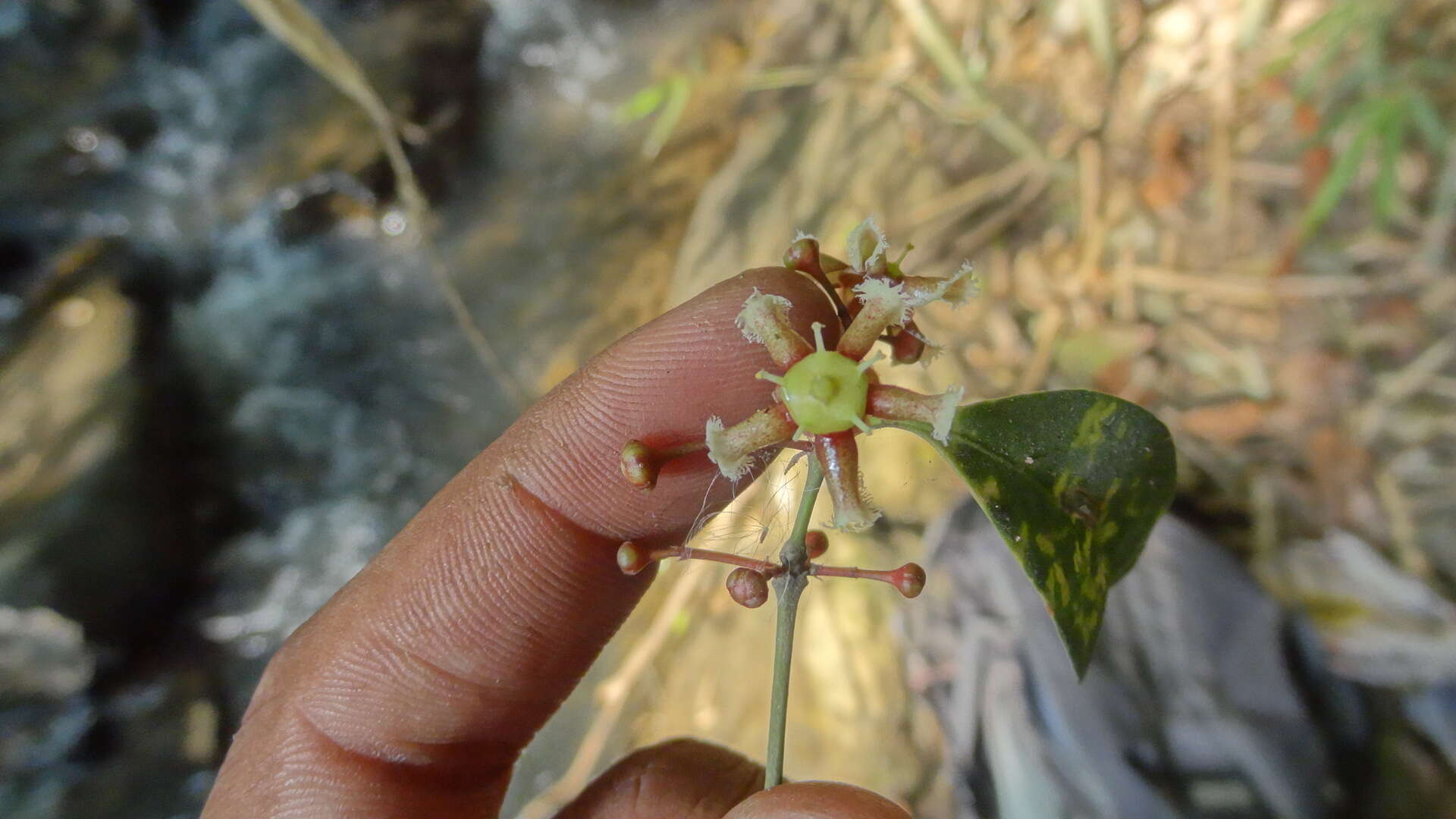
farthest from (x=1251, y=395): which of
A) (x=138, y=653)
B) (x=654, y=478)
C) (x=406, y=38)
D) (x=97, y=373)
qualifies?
(x=97, y=373)

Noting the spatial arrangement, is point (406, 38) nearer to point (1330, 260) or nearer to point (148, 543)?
point (148, 543)

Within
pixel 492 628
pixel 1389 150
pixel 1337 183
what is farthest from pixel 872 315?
pixel 1389 150

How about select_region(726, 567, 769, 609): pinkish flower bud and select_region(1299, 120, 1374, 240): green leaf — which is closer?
select_region(726, 567, 769, 609): pinkish flower bud

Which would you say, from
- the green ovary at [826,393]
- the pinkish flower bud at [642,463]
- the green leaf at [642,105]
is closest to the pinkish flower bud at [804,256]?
the green ovary at [826,393]

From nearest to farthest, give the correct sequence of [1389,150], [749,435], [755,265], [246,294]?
[749,435] → [1389,150] → [755,265] → [246,294]

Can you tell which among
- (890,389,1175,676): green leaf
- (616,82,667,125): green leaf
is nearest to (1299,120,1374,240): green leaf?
(890,389,1175,676): green leaf

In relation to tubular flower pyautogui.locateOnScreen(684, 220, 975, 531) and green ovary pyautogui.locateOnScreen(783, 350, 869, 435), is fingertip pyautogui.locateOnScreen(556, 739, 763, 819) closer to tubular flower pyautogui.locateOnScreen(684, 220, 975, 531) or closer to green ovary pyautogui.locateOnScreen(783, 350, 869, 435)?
tubular flower pyautogui.locateOnScreen(684, 220, 975, 531)

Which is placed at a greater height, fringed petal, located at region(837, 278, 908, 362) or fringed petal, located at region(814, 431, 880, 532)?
fringed petal, located at region(837, 278, 908, 362)

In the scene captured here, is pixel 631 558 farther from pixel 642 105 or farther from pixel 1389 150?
pixel 642 105
